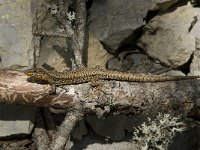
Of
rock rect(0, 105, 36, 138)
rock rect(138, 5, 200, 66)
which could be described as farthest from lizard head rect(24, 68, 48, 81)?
rock rect(138, 5, 200, 66)

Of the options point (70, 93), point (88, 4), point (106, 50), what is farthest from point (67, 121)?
point (88, 4)

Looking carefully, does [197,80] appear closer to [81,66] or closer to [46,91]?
[81,66]

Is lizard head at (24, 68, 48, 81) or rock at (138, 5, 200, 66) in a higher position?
rock at (138, 5, 200, 66)

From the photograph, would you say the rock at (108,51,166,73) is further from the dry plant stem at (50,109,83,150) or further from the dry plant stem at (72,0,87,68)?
the dry plant stem at (50,109,83,150)

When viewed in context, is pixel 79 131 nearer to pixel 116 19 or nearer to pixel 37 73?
pixel 37 73

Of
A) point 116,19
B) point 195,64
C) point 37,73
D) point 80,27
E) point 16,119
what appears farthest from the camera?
point 116,19

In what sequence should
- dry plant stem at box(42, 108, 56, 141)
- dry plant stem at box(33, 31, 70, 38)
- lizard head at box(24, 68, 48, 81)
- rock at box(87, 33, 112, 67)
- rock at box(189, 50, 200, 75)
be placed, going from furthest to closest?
rock at box(87, 33, 112, 67)
rock at box(189, 50, 200, 75)
dry plant stem at box(42, 108, 56, 141)
dry plant stem at box(33, 31, 70, 38)
lizard head at box(24, 68, 48, 81)

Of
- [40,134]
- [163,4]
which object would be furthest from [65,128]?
[163,4]
